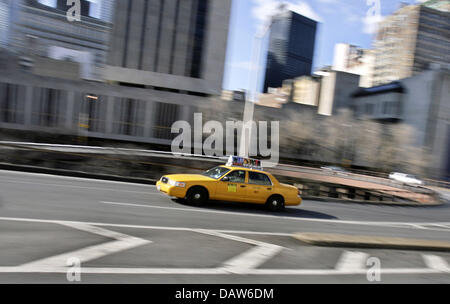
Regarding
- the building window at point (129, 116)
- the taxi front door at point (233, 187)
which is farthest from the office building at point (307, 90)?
the taxi front door at point (233, 187)

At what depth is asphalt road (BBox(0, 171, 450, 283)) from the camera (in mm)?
5332

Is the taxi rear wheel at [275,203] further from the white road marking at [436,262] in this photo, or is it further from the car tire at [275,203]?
the white road marking at [436,262]

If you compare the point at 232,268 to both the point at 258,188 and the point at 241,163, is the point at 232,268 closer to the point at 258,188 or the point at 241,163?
the point at 258,188

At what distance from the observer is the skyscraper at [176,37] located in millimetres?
60781

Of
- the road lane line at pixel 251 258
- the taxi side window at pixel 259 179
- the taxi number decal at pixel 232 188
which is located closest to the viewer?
the road lane line at pixel 251 258

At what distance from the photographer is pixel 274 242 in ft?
26.4

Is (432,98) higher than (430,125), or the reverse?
(432,98)

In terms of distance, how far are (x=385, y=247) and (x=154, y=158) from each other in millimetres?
19258

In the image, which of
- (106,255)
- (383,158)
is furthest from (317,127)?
(106,255)

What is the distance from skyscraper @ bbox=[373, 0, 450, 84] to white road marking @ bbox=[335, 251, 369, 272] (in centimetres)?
12525

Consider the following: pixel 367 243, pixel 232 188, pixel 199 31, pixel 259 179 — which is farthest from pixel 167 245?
pixel 199 31

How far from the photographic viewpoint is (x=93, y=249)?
19.9ft

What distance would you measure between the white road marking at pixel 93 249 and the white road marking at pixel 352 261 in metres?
3.63

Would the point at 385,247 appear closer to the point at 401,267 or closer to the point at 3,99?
the point at 401,267
